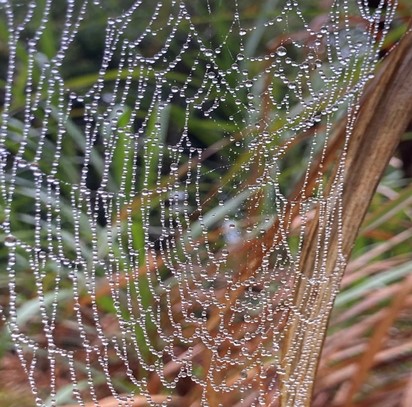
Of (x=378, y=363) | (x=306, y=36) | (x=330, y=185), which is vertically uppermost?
(x=306, y=36)

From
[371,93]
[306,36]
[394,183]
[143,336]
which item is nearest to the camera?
[371,93]

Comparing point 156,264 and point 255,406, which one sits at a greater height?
point 156,264

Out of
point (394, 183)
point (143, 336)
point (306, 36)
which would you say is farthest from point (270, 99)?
point (394, 183)

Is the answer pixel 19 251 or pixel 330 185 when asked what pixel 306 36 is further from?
pixel 19 251

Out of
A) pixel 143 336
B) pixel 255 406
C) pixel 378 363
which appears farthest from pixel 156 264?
pixel 378 363

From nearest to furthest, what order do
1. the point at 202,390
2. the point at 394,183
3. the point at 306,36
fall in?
the point at 202,390
the point at 306,36
the point at 394,183

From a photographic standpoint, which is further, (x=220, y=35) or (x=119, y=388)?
(x=220, y=35)

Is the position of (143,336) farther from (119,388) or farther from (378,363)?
(378,363)
